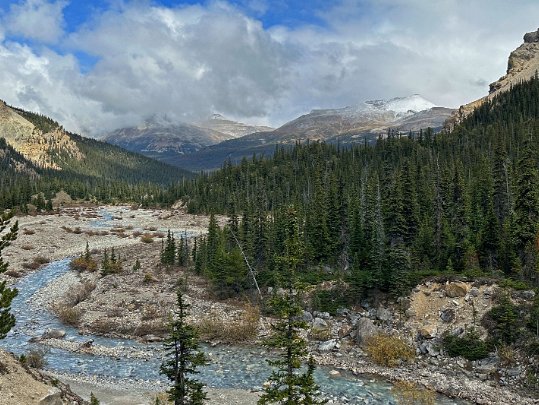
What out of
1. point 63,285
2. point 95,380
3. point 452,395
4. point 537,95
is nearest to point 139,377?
point 95,380

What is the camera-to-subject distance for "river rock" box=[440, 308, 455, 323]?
125 ft

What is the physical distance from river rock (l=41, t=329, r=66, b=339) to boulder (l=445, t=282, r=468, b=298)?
119 feet

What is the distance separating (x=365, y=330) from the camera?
39.3 meters

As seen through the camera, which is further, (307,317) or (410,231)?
(410,231)

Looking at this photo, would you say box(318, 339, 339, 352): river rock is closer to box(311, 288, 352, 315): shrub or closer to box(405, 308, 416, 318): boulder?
box(311, 288, 352, 315): shrub

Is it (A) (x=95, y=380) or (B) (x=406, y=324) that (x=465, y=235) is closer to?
(B) (x=406, y=324)

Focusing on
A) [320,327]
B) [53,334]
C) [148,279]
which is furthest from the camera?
[148,279]

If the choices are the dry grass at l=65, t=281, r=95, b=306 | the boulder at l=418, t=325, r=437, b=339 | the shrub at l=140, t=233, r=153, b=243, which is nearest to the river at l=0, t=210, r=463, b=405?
the dry grass at l=65, t=281, r=95, b=306

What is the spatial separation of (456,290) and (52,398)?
3400 centimetres

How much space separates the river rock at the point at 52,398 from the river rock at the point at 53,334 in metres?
26.0

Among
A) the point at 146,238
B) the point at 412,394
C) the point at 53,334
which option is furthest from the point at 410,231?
the point at 146,238

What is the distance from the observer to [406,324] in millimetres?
40062

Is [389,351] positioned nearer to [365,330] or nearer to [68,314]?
[365,330]

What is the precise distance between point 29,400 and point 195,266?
164ft
